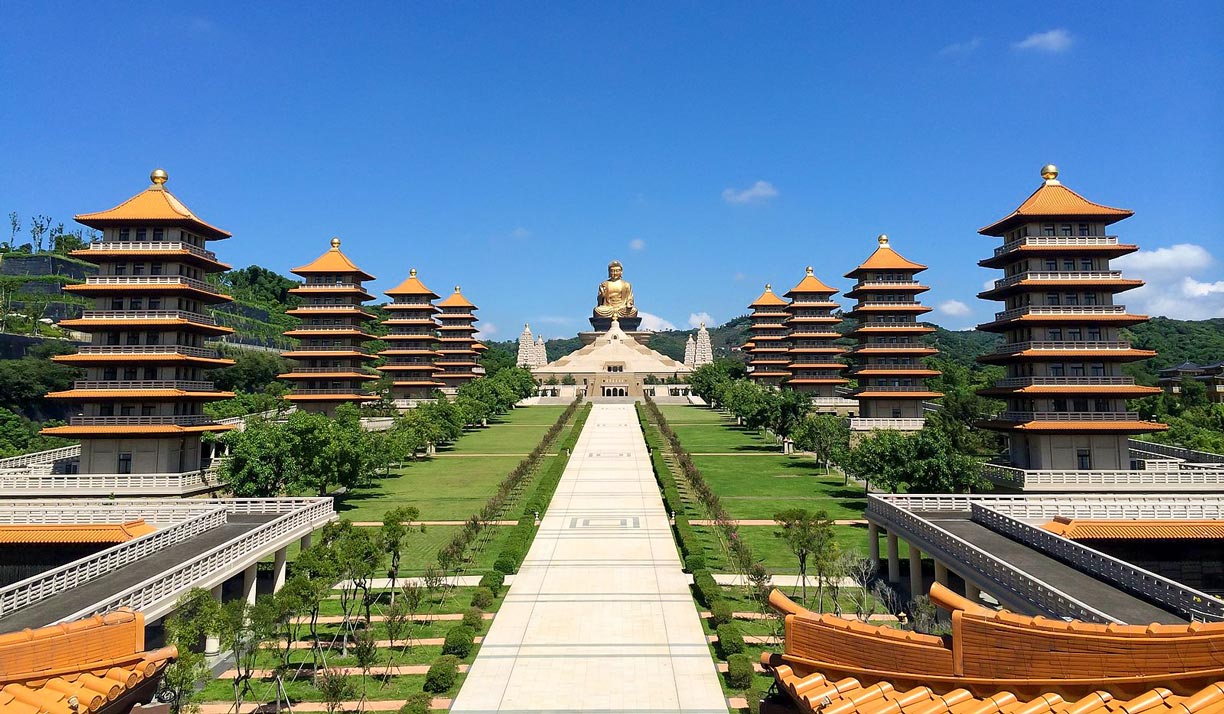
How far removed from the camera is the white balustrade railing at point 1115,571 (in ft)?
56.9

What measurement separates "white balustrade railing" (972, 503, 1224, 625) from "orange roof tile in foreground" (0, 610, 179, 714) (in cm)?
2090

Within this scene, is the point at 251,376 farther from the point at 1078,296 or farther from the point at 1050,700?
the point at 1050,700

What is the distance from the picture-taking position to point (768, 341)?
10762 centimetres

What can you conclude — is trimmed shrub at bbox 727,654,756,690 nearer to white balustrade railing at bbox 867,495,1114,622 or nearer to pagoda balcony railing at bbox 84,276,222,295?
white balustrade railing at bbox 867,495,1114,622

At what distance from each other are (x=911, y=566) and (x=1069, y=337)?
71.0 feet

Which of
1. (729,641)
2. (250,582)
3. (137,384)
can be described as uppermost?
(137,384)

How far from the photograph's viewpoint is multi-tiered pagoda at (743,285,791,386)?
345 feet

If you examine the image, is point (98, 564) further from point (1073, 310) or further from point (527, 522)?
point (1073, 310)

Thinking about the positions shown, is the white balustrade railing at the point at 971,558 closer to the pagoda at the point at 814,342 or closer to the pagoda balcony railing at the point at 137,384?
the pagoda balcony railing at the point at 137,384

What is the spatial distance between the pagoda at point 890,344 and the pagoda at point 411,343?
167 feet

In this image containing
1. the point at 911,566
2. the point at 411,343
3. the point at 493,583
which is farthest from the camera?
the point at 411,343

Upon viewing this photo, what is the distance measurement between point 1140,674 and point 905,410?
190 feet

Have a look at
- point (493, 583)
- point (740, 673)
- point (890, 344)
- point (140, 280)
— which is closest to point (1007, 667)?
point (740, 673)

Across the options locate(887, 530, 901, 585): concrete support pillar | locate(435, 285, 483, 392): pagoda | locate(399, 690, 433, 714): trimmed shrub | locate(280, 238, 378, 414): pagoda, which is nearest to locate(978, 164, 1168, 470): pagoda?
locate(887, 530, 901, 585): concrete support pillar
